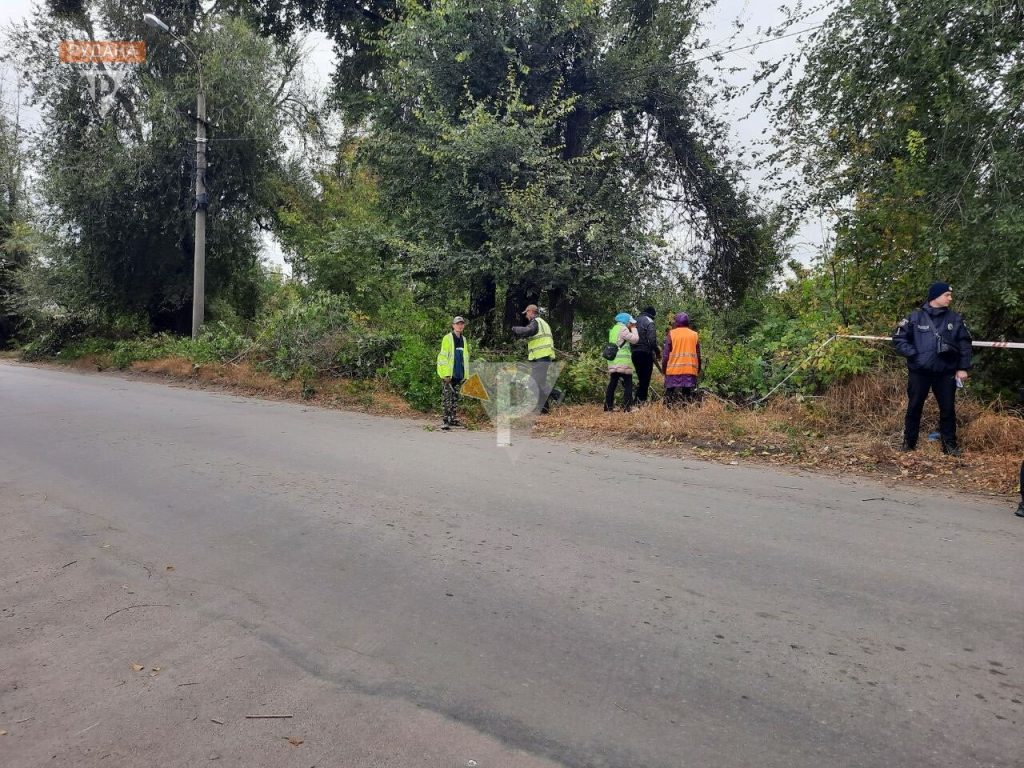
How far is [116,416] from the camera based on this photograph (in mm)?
11562

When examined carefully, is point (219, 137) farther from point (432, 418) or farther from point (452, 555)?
point (452, 555)

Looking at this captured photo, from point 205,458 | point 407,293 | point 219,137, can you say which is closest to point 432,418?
point 205,458

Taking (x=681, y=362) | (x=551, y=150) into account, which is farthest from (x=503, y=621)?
(x=551, y=150)

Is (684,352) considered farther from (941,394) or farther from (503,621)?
(503,621)

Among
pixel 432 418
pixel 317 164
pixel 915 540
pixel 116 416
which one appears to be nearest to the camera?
pixel 915 540

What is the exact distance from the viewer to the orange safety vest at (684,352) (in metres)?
10.8

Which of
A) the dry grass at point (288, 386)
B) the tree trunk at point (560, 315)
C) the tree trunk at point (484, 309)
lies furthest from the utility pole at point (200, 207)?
the tree trunk at point (560, 315)

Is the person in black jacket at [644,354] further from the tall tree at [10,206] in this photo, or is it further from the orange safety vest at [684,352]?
the tall tree at [10,206]

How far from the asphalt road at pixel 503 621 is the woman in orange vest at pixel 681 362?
3546 mm

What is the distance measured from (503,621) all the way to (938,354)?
6.13m

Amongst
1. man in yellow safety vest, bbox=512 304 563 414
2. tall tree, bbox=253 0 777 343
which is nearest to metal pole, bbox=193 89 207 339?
tall tree, bbox=253 0 777 343

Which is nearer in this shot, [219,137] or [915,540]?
[915,540]

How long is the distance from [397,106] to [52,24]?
16647mm

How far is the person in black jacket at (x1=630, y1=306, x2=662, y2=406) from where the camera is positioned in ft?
37.8
